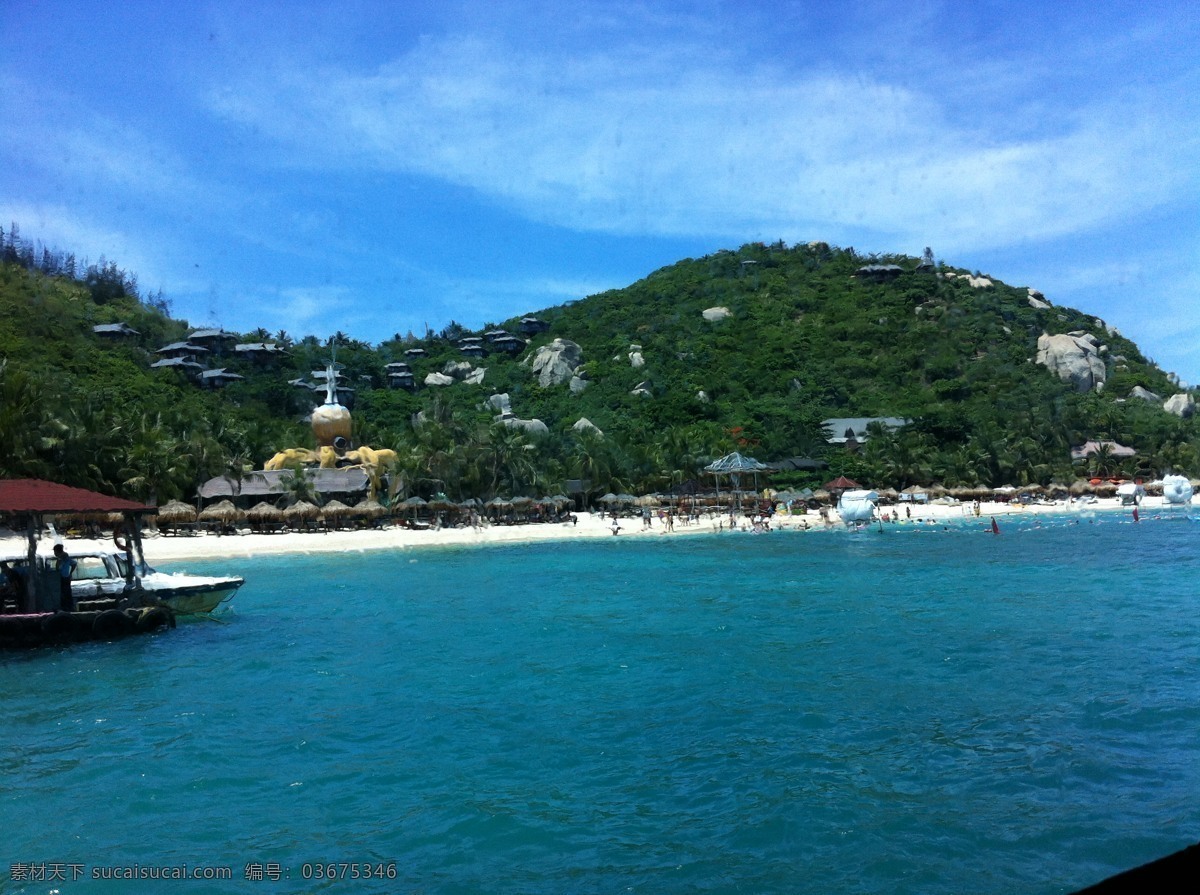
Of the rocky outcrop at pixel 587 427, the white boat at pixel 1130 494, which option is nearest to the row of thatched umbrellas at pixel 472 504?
the white boat at pixel 1130 494

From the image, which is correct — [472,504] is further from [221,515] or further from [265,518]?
[221,515]

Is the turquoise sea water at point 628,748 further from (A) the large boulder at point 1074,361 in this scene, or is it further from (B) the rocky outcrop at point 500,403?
(A) the large boulder at point 1074,361

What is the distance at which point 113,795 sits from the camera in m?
8.05

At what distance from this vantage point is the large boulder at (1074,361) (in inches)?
2805

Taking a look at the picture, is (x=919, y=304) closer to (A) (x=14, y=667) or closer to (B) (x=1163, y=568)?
(B) (x=1163, y=568)

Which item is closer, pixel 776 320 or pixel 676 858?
pixel 676 858

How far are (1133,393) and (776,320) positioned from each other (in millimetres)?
29612

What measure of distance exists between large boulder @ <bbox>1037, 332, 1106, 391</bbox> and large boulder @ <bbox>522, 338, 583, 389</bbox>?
3964cm

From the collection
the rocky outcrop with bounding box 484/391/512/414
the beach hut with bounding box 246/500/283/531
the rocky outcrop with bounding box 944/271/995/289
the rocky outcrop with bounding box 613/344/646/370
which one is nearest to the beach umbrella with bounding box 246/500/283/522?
the beach hut with bounding box 246/500/283/531

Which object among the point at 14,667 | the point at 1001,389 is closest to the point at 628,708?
the point at 14,667

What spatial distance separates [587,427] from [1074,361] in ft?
135

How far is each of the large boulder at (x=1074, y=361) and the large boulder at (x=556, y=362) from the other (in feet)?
130

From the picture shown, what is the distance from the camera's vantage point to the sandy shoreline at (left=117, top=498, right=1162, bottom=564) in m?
34.4

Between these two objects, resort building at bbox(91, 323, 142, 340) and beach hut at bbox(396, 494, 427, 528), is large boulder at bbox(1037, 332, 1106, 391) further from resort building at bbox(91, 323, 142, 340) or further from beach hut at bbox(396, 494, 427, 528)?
resort building at bbox(91, 323, 142, 340)
